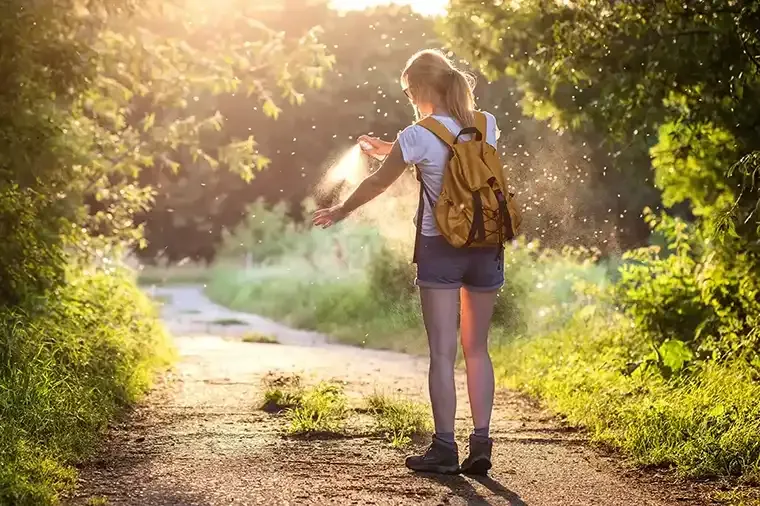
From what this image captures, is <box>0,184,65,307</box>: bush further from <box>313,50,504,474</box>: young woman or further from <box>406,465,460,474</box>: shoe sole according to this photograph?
<box>406,465,460,474</box>: shoe sole

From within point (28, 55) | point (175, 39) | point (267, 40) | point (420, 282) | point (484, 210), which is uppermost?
point (267, 40)

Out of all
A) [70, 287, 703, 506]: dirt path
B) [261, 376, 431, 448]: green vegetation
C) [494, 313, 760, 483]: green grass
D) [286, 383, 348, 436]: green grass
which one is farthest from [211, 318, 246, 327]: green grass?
[286, 383, 348, 436]: green grass

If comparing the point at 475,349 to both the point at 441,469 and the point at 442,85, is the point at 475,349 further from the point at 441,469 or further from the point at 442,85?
the point at 442,85

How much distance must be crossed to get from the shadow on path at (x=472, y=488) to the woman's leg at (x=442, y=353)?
18 centimetres

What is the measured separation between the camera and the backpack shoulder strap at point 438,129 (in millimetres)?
4953

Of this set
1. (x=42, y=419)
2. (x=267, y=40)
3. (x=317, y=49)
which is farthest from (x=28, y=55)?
(x=267, y=40)

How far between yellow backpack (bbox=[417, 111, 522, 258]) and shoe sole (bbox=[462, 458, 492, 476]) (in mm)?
1030

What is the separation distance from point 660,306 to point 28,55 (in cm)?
506

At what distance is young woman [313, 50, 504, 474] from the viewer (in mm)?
4988

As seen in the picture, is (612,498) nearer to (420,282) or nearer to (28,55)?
(420,282)

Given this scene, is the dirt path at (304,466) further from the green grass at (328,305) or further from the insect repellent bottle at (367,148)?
the green grass at (328,305)

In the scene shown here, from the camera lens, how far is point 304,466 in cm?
522

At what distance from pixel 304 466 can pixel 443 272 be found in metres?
1.19

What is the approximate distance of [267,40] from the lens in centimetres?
1584
